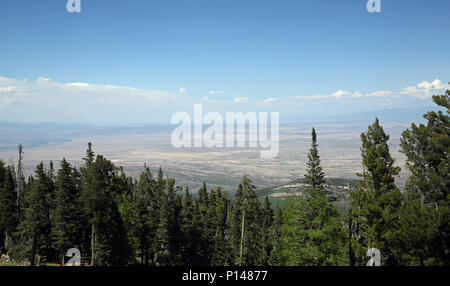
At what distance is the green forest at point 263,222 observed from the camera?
61.2 feet

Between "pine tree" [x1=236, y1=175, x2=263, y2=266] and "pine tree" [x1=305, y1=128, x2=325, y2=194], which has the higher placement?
"pine tree" [x1=305, y1=128, x2=325, y2=194]

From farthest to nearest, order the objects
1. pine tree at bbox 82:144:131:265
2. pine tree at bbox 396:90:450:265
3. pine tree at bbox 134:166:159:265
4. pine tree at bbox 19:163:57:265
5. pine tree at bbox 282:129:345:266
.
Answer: pine tree at bbox 134:166:159:265 < pine tree at bbox 19:163:57:265 < pine tree at bbox 82:144:131:265 < pine tree at bbox 282:129:345:266 < pine tree at bbox 396:90:450:265

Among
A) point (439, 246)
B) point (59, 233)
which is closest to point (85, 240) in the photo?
point (59, 233)

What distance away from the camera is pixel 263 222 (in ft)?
157

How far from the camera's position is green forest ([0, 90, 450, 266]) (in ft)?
61.2

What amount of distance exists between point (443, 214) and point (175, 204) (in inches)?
1104

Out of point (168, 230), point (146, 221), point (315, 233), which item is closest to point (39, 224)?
point (146, 221)

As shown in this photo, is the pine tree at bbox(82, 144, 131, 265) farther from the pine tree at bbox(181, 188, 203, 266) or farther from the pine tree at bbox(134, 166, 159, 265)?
the pine tree at bbox(181, 188, 203, 266)

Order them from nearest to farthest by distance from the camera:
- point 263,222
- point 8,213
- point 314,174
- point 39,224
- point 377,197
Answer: point 377,197, point 314,174, point 39,224, point 8,213, point 263,222

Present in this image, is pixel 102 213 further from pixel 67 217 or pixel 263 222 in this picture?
pixel 263 222

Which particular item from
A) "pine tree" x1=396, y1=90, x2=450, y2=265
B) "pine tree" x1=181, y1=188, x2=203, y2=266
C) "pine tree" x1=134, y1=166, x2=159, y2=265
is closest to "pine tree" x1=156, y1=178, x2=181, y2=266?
"pine tree" x1=134, y1=166, x2=159, y2=265

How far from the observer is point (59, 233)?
29750 mm

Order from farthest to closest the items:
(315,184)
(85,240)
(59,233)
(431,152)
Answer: (85,240) → (59,233) → (315,184) → (431,152)
